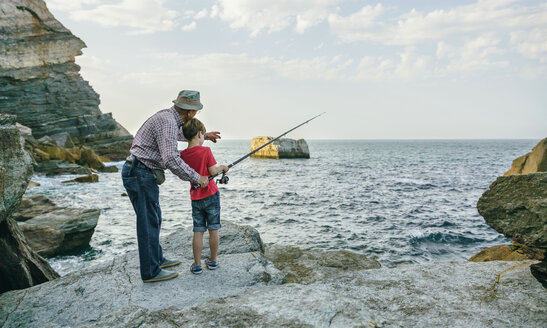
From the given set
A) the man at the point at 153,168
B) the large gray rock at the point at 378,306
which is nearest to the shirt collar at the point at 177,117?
the man at the point at 153,168

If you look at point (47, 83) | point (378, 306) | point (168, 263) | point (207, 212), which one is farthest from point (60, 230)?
point (47, 83)

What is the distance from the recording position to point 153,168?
3854 millimetres

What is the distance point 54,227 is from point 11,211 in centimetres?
511

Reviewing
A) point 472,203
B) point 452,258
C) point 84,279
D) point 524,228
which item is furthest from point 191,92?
point 472,203

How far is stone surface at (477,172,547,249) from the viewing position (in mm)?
3213

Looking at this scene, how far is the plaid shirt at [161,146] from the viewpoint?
3.62 meters

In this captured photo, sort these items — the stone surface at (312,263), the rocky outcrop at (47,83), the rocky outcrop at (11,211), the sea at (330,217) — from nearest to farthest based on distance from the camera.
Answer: the rocky outcrop at (11,211) → the stone surface at (312,263) → the sea at (330,217) → the rocky outcrop at (47,83)

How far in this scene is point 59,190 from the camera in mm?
18359

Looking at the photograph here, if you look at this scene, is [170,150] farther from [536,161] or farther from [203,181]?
[536,161]

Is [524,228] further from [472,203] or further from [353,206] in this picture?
[472,203]

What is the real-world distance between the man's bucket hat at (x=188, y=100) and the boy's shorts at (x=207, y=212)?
44.3 inches

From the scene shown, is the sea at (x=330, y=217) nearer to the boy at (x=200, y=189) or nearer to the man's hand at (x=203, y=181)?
the boy at (x=200, y=189)

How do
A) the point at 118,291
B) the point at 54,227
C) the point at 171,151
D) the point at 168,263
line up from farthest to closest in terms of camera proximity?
1. the point at 54,227
2. the point at 168,263
3. the point at 118,291
4. the point at 171,151

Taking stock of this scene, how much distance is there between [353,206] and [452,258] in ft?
23.6
